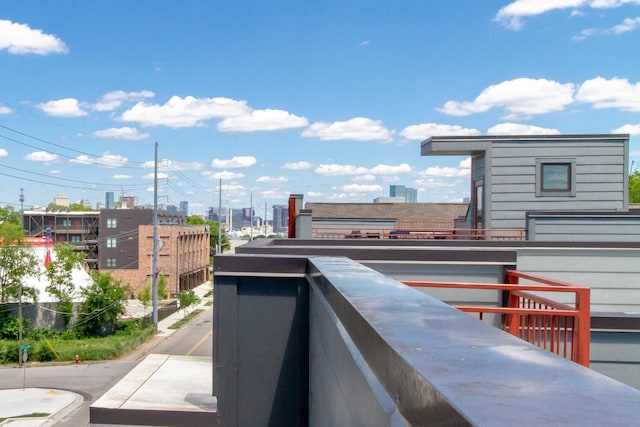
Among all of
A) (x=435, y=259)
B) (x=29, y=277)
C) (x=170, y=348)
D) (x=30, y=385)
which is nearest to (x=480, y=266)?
(x=435, y=259)

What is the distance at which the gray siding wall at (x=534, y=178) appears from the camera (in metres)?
17.0

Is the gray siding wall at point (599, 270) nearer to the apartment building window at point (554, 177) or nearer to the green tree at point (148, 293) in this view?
the apartment building window at point (554, 177)

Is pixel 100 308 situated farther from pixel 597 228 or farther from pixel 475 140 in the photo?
pixel 597 228

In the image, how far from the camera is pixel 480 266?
7.71 m

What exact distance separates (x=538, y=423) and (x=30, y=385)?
114 ft

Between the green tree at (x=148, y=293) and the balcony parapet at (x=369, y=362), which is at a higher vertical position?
the balcony parapet at (x=369, y=362)

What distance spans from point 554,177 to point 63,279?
3872cm

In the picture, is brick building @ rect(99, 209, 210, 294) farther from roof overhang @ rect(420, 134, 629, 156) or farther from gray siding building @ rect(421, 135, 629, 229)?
gray siding building @ rect(421, 135, 629, 229)

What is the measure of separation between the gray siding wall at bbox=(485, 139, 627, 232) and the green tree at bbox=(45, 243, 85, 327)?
3668 centimetres

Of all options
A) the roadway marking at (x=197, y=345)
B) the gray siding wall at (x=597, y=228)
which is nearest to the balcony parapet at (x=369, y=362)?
the gray siding wall at (x=597, y=228)

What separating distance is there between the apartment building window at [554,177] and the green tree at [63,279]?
3747 cm

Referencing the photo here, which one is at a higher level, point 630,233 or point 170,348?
point 630,233

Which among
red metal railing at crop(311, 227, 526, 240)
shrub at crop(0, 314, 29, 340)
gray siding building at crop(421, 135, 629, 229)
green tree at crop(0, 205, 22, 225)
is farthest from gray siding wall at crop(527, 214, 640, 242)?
green tree at crop(0, 205, 22, 225)

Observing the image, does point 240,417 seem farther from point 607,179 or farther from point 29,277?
point 29,277
